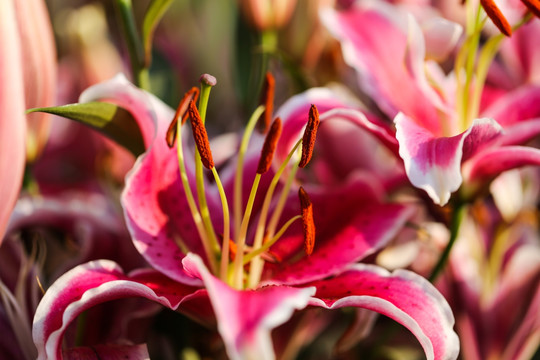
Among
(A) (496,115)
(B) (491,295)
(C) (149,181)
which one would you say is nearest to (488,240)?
(B) (491,295)

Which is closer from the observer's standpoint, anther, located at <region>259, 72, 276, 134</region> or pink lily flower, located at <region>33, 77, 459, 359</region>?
pink lily flower, located at <region>33, 77, 459, 359</region>

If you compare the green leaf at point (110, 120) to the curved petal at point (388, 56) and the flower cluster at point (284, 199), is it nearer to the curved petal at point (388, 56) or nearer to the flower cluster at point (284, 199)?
the flower cluster at point (284, 199)

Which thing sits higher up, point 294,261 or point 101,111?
point 101,111

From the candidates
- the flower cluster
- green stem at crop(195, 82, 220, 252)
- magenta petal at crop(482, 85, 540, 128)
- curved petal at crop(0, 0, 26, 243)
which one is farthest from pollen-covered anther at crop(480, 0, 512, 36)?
curved petal at crop(0, 0, 26, 243)

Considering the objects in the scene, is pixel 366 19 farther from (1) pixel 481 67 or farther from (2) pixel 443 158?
(2) pixel 443 158

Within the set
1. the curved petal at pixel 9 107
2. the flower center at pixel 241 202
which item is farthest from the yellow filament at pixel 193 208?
the curved petal at pixel 9 107

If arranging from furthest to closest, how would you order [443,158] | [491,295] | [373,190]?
[491,295], [373,190], [443,158]

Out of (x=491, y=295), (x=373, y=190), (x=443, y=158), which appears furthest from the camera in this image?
(x=491, y=295)

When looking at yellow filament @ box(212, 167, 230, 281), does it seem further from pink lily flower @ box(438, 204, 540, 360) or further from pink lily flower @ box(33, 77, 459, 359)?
pink lily flower @ box(438, 204, 540, 360)
